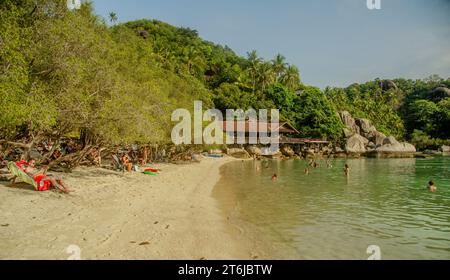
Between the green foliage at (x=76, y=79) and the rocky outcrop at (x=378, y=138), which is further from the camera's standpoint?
the rocky outcrop at (x=378, y=138)

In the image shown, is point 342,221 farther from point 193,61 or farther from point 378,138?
point 193,61

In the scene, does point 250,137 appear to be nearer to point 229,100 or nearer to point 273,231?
point 229,100

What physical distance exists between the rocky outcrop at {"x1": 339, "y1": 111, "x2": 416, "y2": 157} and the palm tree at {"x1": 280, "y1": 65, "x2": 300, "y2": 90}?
545 inches

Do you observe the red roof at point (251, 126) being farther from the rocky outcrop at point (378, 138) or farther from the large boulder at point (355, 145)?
the rocky outcrop at point (378, 138)

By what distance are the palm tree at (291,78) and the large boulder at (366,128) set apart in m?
17.3

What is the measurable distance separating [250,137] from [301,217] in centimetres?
4701

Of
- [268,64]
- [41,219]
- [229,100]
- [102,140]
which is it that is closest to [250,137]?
[229,100]

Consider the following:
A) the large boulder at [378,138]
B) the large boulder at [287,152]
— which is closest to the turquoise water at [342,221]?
the large boulder at [287,152]

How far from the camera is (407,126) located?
86.4m

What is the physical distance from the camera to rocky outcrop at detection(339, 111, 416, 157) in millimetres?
64812

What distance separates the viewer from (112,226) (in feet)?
28.0

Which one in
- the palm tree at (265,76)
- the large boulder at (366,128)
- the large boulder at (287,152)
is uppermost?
the palm tree at (265,76)

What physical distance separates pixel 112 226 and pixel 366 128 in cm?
7571

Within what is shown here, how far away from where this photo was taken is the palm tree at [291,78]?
82.6 meters
